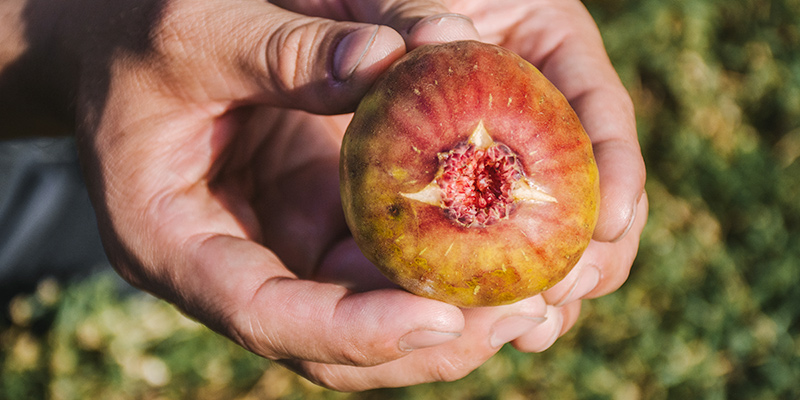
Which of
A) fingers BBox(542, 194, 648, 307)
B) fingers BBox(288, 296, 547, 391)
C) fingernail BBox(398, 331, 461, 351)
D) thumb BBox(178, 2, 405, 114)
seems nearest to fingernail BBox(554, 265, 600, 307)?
fingers BBox(542, 194, 648, 307)

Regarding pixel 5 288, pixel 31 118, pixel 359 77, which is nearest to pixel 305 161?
pixel 359 77

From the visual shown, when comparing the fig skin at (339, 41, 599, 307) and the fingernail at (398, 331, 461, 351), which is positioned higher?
the fig skin at (339, 41, 599, 307)

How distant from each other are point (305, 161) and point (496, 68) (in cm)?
142

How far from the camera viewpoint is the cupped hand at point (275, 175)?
237 centimetres

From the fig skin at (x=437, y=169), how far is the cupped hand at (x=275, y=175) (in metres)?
0.27

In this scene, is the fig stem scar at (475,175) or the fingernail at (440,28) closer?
the fig stem scar at (475,175)

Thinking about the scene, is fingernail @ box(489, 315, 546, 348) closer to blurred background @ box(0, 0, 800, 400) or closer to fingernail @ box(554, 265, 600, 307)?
fingernail @ box(554, 265, 600, 307)

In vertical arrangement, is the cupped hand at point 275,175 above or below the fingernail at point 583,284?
above

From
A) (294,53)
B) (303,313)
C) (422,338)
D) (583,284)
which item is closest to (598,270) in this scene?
(583,284)

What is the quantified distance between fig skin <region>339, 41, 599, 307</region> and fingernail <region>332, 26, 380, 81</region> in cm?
17

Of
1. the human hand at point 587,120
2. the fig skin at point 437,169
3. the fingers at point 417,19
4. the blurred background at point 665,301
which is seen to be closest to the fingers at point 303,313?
the fig skin at point 437,169

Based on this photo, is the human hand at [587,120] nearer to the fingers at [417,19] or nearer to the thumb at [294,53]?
the fingers at [417,19]

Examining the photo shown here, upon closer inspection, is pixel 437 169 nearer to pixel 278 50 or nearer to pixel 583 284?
pixel 278 50

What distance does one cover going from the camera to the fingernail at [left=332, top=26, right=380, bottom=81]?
222cm
